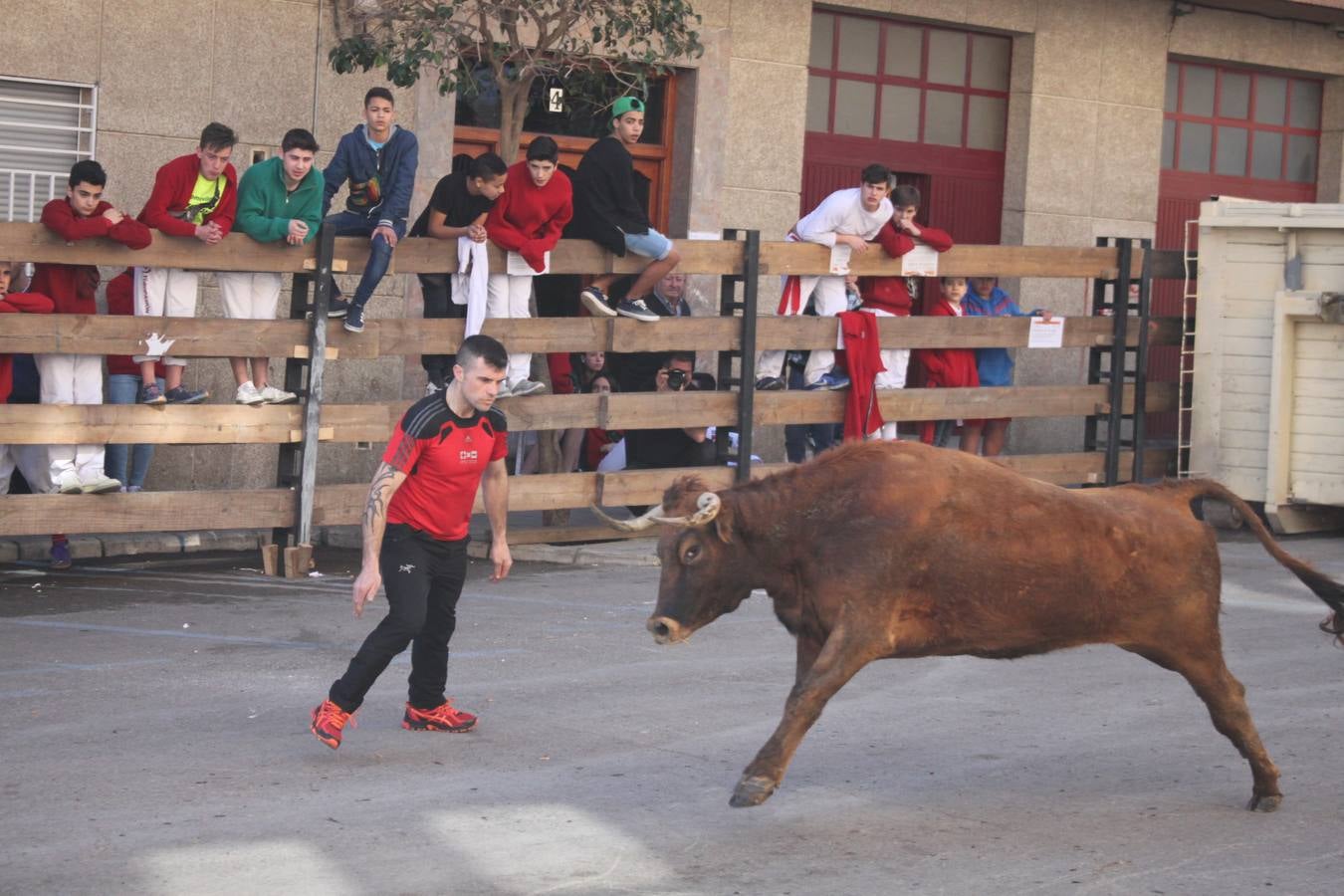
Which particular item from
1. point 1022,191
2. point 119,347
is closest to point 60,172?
point 119,347

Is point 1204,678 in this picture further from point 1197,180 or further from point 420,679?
point 1197,180

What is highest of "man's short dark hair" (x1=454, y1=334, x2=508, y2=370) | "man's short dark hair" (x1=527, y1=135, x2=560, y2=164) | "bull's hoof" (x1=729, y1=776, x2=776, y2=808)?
"man's short dark hair" (x1=527, y1=135, x2=560, y2=164)

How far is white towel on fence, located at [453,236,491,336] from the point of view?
12016 mm

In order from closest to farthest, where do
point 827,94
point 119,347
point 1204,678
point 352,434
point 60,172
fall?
point 1204,678, point 119,347, point 352,434, point 60,172, point 827,94

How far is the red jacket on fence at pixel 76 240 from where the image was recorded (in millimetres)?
10719

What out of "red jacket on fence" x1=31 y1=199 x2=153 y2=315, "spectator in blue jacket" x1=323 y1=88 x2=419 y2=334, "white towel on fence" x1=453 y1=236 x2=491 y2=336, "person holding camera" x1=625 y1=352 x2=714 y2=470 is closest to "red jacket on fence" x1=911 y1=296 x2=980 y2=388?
"person holding camera" x1=625 y1=352 x2=714 y2=470

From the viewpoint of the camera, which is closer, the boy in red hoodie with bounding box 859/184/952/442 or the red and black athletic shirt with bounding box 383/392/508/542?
the red and black athletic shirt with bounding box 383/392/508/542

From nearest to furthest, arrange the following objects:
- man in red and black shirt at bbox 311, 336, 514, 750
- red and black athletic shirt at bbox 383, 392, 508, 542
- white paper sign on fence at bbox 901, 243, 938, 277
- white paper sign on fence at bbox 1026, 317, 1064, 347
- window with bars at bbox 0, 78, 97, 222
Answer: man in red and black shirt at bbox 311, 336, 514, 750 → red and black athletic shirt at bbox 383, 392, 508, 542 → window with bars at bbox 0, 78, 97, 222 → white paper sign on fence at bbox 901, 243, 938, 277 → white paper sign on fence at bbox 1026, 317, 1064, 347

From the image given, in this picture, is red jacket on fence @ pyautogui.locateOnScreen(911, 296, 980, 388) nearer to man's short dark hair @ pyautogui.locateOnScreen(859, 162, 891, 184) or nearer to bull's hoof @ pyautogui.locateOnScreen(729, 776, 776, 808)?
man's short dark hair @ pyautogui.locateOnScreen(859, 162, 891, 184)

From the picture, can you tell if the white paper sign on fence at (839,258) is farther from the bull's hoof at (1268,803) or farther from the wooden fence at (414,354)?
the bull's hoof at (1268,803)

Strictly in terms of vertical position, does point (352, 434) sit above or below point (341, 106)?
below

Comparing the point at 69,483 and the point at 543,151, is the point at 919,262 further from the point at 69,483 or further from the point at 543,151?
the point at 69,483

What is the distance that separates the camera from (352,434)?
12.0 metres

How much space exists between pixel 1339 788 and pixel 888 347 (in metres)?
6.94
